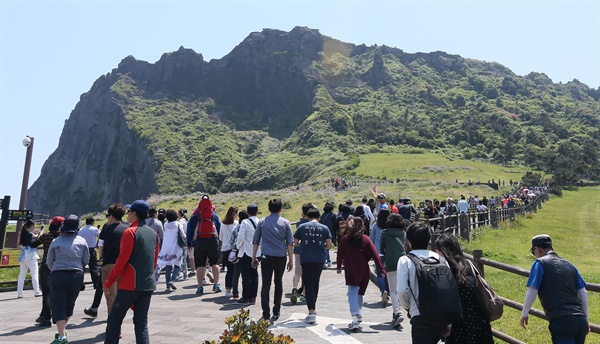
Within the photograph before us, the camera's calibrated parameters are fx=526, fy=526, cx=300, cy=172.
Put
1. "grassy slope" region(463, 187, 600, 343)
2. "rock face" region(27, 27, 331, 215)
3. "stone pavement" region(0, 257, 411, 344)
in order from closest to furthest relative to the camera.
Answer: "stone pavement" region(0, 257, 411, 344)
"grassy slope" region(463, 187, 600, 343)
"rock face" region(27, 27, 331, 215)

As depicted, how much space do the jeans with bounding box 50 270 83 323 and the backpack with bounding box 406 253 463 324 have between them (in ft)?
16.0

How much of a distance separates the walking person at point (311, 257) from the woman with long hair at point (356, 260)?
40cm

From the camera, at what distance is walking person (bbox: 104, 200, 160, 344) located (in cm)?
589

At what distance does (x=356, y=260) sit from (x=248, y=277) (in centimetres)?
269

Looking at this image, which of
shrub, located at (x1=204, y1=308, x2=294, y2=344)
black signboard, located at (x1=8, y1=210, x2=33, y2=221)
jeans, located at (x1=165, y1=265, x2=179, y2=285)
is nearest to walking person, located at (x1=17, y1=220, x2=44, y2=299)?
jeans, located at (x1=165, y1=265, x2=179, y2=285)

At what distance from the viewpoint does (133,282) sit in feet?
19.4

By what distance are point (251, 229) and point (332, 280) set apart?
425 centimetres

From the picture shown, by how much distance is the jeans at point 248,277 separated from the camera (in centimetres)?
966

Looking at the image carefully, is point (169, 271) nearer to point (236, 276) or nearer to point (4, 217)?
point (236, 276)

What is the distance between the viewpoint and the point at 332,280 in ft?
43.1

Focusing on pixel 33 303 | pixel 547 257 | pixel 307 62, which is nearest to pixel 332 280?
pixel 33 303

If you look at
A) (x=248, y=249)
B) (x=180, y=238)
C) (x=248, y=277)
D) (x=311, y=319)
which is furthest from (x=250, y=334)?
(x=180, y=238)

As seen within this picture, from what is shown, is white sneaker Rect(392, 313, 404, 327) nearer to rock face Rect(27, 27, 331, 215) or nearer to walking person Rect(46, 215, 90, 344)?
walking person Rect(46, 215, 90, 344)

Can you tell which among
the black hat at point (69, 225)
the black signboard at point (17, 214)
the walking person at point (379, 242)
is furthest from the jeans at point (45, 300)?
the black signboard at point (17, 214)
